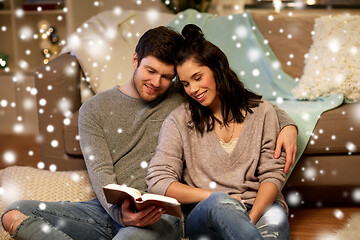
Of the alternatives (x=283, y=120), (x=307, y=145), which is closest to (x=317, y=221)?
(x=307, y=145)

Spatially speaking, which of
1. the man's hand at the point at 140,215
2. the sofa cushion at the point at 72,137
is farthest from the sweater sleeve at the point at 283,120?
the sofa cushion at the point at 72,137

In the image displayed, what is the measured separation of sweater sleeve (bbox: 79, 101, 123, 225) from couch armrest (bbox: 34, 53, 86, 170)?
0.41 meters

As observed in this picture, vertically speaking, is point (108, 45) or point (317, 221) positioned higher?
point (108, 45)

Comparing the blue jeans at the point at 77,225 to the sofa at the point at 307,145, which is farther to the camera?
the sofa at the point at 307,145

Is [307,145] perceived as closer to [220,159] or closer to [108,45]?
[220,159]

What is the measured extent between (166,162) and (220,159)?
0.16 metres

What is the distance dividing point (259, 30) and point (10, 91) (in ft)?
5.96

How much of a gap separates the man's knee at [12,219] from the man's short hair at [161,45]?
584 mm

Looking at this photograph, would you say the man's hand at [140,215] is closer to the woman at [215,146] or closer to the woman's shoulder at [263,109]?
the woman at [215,146]

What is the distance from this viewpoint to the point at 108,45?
2092 mm

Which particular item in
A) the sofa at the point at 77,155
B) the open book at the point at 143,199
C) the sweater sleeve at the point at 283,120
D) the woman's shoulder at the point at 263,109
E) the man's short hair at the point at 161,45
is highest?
the man's short hair at the point at 161,45

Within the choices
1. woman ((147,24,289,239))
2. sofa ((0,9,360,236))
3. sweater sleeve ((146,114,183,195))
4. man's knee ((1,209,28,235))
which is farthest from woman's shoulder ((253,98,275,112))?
man's knee ((1,209,28,235))

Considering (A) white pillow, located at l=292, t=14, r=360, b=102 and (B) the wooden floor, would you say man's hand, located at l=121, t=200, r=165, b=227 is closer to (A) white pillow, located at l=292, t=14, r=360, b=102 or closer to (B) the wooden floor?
(B) the wooden floor

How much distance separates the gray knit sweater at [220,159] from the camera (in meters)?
1.28
